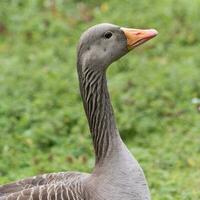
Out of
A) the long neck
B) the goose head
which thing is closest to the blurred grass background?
the long neck

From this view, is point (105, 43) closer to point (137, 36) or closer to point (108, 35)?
point (108, 35)

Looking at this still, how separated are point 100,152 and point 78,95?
13.8ft

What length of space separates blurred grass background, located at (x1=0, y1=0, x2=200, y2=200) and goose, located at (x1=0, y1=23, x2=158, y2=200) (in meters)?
1.72

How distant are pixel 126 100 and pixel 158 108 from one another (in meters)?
0.48

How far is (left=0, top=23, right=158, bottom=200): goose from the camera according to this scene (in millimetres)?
5945

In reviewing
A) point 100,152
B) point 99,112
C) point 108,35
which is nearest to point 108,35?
point 108,35

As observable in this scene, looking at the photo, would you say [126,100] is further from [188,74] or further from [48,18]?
[48,18]

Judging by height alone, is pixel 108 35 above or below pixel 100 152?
above

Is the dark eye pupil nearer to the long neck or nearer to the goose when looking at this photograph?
the goose

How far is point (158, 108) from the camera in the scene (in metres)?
9.88

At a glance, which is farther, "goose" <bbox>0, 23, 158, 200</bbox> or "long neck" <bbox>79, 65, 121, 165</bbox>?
"long neck" <bbox>79, 65, 121, 165</bbox>

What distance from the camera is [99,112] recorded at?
20.4 feet

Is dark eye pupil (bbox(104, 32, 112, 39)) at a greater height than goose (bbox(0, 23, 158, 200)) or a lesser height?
greater

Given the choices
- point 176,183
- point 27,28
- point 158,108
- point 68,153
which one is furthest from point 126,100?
point 27,28
